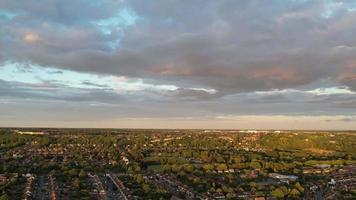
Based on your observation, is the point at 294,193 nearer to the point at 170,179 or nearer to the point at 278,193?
the point at 278,193

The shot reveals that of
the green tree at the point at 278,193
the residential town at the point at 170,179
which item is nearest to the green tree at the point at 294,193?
the residential town at the point at 170,179

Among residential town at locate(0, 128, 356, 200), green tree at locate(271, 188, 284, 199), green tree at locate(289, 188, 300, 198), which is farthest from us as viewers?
residential town at locate(0, 128, 356, 200)

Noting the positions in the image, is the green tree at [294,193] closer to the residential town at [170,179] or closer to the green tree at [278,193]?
the residential town at [170,179]

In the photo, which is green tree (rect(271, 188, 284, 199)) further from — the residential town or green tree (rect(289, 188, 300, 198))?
green tree (rect(289, 188, 300, 198))

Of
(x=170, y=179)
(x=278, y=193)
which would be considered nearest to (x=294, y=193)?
(x=278, y=193)

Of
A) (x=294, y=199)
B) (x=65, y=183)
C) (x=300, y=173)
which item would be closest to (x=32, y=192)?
(x=65, y=183)

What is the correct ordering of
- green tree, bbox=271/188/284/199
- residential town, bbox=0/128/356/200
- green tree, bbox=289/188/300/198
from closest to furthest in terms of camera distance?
green tree, bbox=271/188/284/199, green tree, bbox=289/188/300/198, residential town, bbox=0/128/356/200

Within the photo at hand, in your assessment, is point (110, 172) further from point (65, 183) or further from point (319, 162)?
point (319, 162)

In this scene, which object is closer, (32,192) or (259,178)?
(32,192)

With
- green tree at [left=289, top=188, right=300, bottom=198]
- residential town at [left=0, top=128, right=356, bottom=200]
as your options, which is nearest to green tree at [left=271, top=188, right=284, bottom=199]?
residential town at [left=0, top=128, right=356, bottom=200]

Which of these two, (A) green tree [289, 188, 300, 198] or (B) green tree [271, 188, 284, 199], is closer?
(B) green tree [271, 188, 284, 199]

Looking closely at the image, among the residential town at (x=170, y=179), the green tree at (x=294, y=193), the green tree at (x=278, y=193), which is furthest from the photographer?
the residential town at (x=170, y=179)
